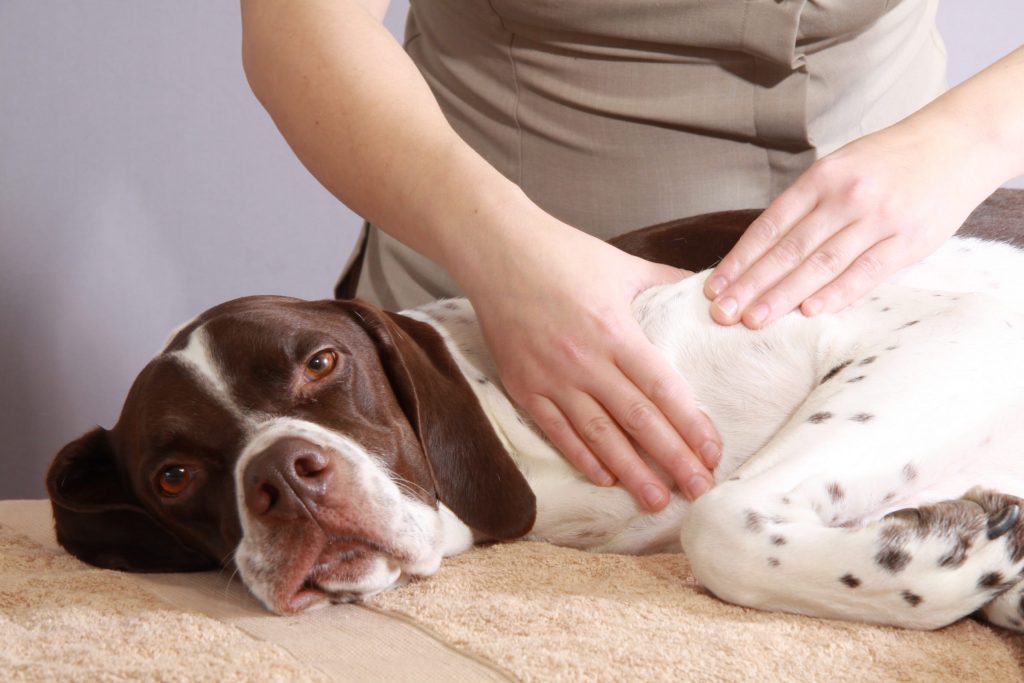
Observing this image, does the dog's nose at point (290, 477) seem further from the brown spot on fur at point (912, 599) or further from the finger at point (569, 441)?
the brown spot on fur at point (912, 599)

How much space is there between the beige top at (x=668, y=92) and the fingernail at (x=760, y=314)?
85 centimetres

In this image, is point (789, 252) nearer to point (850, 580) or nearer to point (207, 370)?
point (850, 580)

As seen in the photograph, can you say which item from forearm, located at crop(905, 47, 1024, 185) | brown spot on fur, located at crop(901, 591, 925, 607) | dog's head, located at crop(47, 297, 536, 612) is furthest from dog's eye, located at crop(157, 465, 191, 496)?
forearm, located at crop(905, 47, 1024, 185)

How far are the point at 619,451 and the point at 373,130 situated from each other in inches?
36.0

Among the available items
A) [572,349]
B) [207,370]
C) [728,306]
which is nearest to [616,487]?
[572,349]

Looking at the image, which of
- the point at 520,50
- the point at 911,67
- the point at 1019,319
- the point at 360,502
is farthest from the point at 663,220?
the point at 360,502

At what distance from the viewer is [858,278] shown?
80.4 inches

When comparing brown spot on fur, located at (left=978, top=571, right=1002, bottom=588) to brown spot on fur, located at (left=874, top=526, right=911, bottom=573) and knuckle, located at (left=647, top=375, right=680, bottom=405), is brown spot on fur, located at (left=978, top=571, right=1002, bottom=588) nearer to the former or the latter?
brown spot on fur, located at (left=874, top=526, right=911, bottom=573)

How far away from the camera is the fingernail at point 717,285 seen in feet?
6.85

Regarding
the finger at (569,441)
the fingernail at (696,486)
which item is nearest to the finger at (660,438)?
the fingernail at (696,486)

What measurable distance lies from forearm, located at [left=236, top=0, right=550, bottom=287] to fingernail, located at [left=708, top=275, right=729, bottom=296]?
0.39m

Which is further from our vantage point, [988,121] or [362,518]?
[988,121]

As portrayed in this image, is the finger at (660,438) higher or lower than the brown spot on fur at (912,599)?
higher

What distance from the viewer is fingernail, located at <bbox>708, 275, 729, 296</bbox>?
2.09m
